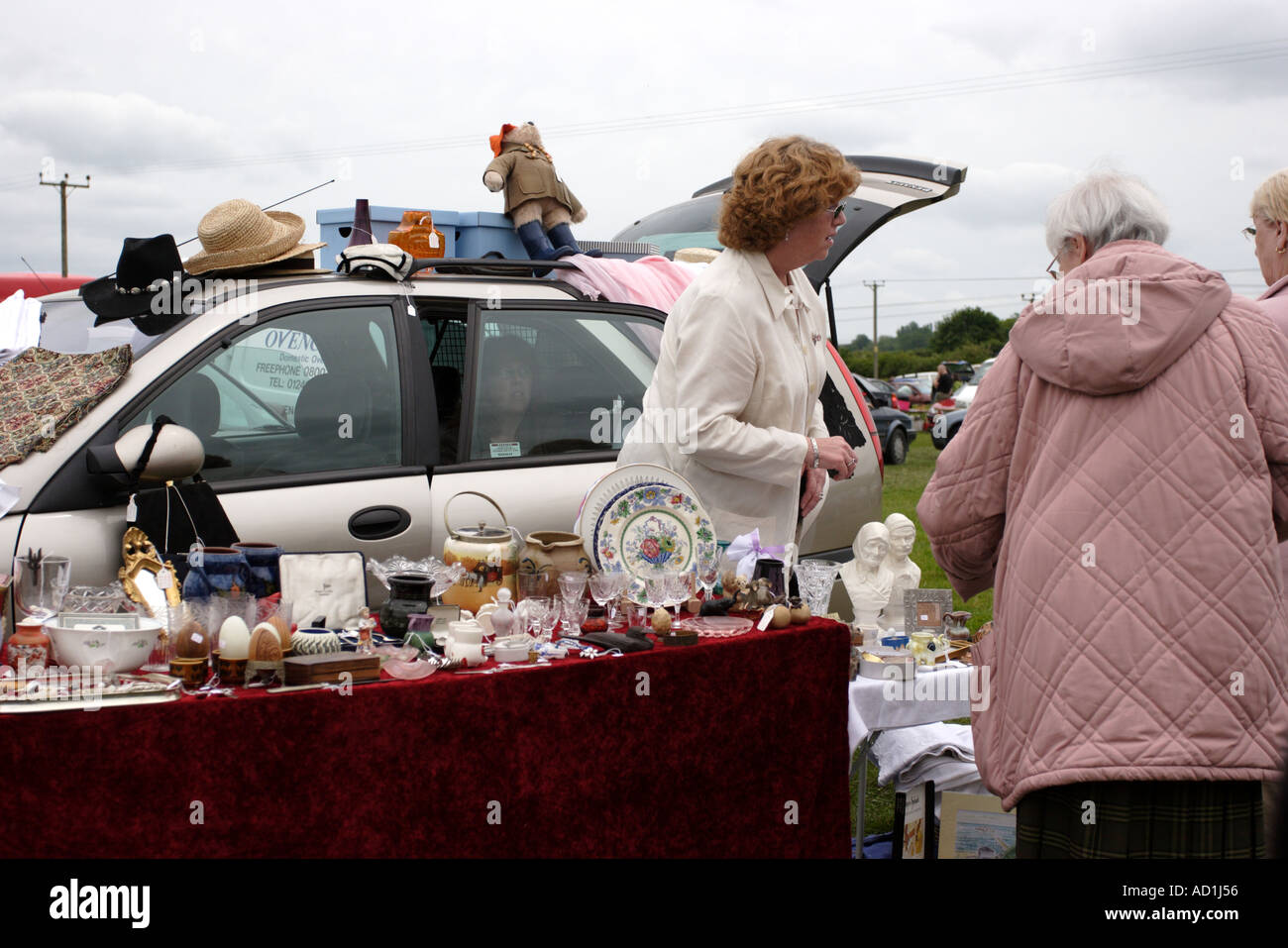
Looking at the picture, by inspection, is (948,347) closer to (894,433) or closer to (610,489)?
(894,433)

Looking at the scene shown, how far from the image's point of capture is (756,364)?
316cm

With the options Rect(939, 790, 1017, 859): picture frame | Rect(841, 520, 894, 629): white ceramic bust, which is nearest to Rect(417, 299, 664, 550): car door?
Rect(841, 520, 894, 629): white ceramic bust

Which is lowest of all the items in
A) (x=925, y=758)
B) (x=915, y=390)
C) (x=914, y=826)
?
(x=914, y=826)

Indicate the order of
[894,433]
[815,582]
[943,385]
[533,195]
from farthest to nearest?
[943,385]
[894,433]
[533,195]
[815,582]

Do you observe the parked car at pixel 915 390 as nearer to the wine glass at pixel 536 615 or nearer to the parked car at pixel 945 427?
the parked car at pixel 945 427

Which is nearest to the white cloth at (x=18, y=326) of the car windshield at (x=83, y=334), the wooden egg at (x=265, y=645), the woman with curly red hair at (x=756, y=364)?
the car windshield at (x=83, y=334)

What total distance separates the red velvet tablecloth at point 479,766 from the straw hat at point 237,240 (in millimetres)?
1910

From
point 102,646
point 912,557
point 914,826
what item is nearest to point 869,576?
point 914,826

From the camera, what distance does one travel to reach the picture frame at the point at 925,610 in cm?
341

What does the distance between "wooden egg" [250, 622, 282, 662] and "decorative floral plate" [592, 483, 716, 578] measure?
0.96m

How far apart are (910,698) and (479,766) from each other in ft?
4.25

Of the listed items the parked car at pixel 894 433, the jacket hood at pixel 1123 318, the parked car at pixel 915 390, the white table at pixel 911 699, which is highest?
the parked car at pixel 915 390
